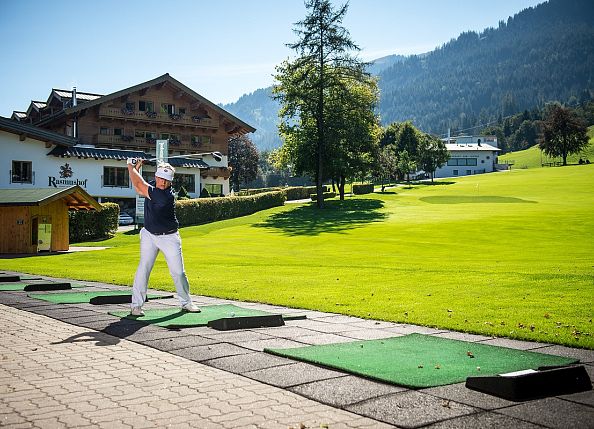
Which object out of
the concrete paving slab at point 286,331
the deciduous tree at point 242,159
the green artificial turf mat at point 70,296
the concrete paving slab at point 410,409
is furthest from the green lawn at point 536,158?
the concrete paving slab at point 410,409

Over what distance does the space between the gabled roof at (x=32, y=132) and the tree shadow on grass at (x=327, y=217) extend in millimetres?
18511

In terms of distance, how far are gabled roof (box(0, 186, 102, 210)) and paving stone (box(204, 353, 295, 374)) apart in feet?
108

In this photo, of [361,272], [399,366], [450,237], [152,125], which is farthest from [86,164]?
[399,366]

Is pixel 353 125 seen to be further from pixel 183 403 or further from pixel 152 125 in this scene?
pixel 183 403

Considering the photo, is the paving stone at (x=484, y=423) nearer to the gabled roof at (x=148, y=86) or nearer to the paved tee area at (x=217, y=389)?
the paved tee area at (x=217, y=389)

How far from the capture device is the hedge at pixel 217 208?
55.0 metres

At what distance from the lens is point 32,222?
39.4 metres

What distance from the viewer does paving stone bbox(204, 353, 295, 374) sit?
762 centimetres

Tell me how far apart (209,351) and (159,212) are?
3.89 meters

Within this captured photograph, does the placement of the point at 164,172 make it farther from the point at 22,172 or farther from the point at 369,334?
the point at 22,172

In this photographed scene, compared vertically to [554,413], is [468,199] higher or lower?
higher

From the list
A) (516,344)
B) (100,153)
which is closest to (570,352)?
(516,344)

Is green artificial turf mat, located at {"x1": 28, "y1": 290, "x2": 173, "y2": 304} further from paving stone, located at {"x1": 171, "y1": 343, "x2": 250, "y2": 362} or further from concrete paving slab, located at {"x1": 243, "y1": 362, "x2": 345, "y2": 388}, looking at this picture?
concrete paving slab, located at {"x1": 243, "y1": 362, "x2": 345, "y2": 388}

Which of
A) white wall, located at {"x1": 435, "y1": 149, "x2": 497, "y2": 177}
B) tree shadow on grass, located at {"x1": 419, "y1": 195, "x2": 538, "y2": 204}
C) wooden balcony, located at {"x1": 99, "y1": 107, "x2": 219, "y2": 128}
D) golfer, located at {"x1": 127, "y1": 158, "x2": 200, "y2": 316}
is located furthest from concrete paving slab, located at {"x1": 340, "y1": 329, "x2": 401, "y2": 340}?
white wall, located at {"x1": 435, "y1": 149, "x2": 497, "y2": 177}
